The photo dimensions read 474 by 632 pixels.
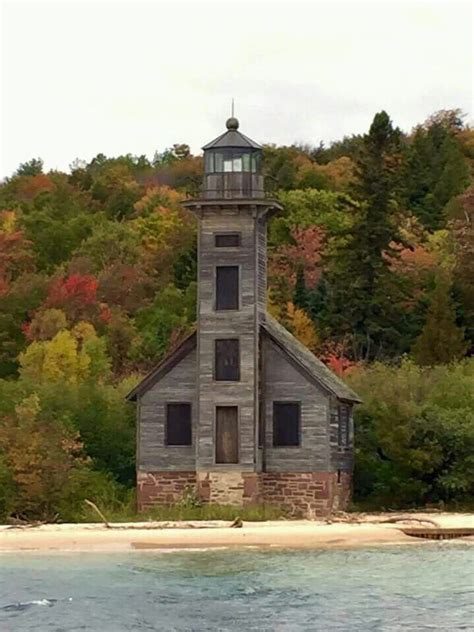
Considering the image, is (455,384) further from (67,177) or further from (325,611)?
(67,177)

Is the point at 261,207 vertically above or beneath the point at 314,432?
above

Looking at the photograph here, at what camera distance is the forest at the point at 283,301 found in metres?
44.5

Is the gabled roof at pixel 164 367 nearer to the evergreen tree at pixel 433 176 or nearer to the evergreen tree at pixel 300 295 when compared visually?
the evergreen tree at pixel 300 295

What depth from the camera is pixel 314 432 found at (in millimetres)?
43625

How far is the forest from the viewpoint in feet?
146

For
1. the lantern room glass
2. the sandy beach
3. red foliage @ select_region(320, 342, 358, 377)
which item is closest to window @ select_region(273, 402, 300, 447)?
the sandy beach

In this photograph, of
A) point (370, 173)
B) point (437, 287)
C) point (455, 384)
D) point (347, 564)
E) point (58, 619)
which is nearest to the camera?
point (58, 619)

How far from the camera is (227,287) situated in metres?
43.5

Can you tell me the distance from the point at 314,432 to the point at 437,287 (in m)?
18.9

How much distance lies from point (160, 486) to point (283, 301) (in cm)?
2593

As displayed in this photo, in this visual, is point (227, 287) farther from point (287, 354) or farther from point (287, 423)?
point (287, 423)

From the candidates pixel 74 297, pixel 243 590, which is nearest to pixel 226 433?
pixel 243 590

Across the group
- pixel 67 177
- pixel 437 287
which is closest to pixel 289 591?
pixel 437 287

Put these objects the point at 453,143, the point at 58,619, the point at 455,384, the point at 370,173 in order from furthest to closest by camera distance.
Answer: the point at 453,143, the point at 370,173, the point at 455,384, the point at 58,619
